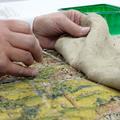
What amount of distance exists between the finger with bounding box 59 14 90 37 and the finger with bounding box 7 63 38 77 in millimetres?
215

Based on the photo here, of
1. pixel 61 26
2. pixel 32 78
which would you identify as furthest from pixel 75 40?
pixel 32 78

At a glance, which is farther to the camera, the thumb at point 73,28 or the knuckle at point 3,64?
the thumb at point 73,28

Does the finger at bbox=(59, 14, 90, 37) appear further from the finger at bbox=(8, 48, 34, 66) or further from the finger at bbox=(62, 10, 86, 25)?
the finger at bbox=(8, 48, 34, 66)

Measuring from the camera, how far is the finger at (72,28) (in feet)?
2.68

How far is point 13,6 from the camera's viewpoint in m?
1.30

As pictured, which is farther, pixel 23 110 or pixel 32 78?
pixel 32 78

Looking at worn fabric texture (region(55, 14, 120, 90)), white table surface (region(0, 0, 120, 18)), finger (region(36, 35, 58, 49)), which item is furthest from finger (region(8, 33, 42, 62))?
white table surface (region(0, 0, 120, 18))

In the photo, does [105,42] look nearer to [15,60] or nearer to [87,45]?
[87,45]

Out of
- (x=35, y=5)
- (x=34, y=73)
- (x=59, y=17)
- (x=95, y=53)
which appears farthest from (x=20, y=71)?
(x=35, y=5)

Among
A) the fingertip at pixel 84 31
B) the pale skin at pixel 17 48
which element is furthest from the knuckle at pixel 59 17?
the pale skin at pixel 17 48

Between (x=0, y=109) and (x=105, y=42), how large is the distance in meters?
0.37

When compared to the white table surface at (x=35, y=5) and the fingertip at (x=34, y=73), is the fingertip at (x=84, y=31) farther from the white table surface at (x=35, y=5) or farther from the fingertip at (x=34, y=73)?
the white table surface at (x=35, y=5)

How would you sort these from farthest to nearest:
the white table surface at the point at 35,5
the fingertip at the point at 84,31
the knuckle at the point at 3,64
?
the white table surface at the point at 35,5 < the fingertip at the point at 84,31 < the knuckle at the point at 3,64

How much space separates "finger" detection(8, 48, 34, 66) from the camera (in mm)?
639
